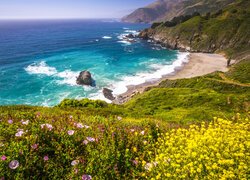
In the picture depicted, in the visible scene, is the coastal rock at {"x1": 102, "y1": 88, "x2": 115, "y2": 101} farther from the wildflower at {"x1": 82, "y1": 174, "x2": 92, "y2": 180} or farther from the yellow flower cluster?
the wildflower at {"x1": 82, "y1": 174, "x2": 92, "y2": 180}

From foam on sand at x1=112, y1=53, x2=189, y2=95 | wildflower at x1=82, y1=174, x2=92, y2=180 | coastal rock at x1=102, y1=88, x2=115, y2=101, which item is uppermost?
wildflower at x1=82, y1=174, x2=92, y2=180

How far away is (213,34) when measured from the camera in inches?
5034

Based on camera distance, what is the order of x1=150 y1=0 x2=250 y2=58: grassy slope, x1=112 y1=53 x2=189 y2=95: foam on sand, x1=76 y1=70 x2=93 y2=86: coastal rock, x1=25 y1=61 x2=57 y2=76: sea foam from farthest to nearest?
x1=150 y1=0 x2=250 y2=58: grassy slope, x1=25 y1=61 x2=57 y2=76: sea foam, x1=76 y1=70 x2=93 y2=86: coastal rock, x1=112 y1=53 x2=189 y2=95: foam on sand

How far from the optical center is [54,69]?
85438 mm

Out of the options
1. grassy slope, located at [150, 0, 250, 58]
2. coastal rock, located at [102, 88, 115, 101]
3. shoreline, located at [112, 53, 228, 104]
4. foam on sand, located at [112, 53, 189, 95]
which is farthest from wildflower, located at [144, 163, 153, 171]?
grassy slope, located at [150, 0, 250, 58]

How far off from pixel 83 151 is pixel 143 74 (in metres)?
72.1

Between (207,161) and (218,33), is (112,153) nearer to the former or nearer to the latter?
(207,161)

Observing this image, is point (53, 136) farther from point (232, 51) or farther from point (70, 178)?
point (232, 51)

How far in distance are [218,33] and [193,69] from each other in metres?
55.0

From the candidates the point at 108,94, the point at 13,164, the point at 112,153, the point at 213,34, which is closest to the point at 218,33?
the point at 213,34

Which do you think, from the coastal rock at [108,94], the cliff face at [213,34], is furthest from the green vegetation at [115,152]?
the cliff face at [213,34]

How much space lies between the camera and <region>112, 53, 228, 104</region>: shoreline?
6612cm

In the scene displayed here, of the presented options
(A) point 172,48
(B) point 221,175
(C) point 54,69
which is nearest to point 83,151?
(B) point 221,175

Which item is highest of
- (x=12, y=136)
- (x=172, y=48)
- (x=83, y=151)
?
(x=12, y=136)
